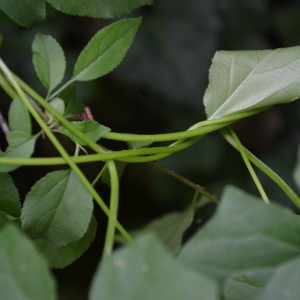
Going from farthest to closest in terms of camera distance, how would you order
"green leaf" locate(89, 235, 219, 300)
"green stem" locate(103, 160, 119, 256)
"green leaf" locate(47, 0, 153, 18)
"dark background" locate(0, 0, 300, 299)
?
"dark background" locate(0, 0, 300, 299)
"green leaf" locate(47, 0, 153, 18)
"green stem" locate(103, 160, 119, 256)
"green leaf" locate(89, 235, 219, 300)

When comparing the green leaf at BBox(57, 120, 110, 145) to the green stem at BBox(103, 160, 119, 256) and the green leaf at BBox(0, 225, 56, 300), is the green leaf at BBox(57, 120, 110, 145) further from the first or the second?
the green leaf at BBox(0, 225, 56, 300)

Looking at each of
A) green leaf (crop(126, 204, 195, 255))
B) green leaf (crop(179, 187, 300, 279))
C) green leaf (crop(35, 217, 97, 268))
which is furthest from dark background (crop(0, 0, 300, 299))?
green leaf (crop(179, 187, 300, 279))

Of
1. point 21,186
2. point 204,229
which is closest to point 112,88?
point 21,186

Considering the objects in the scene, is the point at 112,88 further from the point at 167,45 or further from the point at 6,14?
the point at 6,14

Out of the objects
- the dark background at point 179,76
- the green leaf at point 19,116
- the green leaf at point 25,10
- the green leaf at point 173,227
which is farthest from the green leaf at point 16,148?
the dark background at point 179,76

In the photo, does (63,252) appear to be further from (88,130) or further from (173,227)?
(173,227)
